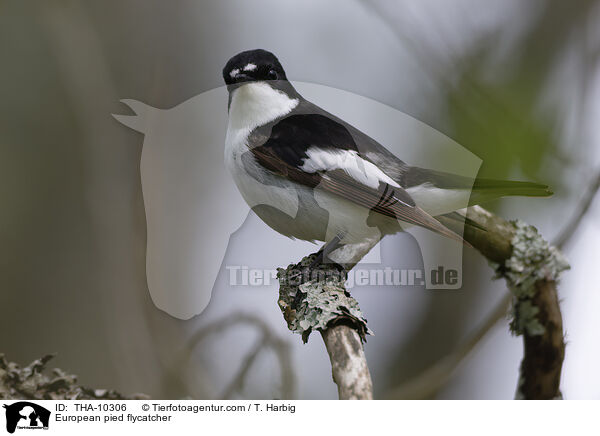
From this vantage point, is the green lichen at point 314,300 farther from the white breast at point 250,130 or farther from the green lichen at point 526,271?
the green lichen at point 526,271

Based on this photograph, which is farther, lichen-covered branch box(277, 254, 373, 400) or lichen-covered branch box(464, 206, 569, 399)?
lichen-covered branch box(464, 206, 569, 399)

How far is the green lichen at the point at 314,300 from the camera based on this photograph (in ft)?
2.66

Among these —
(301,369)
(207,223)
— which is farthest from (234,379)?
(207,223)

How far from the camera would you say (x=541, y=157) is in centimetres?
95

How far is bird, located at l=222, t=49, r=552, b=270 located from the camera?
851 millimetres

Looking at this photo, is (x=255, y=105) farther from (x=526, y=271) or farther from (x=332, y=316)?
(x=526, y=271)

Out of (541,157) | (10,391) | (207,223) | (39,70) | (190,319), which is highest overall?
(39,70)

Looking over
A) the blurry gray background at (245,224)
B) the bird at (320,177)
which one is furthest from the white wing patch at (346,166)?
the blurry gray background at (245,224)

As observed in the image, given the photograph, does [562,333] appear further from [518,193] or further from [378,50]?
[378,50]

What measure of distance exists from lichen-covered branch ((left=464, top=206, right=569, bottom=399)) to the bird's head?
40 cm

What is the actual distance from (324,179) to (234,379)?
368mm

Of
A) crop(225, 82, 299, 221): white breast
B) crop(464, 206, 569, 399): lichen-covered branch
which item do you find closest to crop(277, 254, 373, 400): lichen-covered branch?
crop(225, 82, 299, 221): white breast

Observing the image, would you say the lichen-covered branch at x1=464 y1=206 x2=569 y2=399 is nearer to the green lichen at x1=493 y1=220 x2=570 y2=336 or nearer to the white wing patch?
the green lichen at x1=493 y1=220 x2=570 y2=336

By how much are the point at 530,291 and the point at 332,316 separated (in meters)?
0.35
